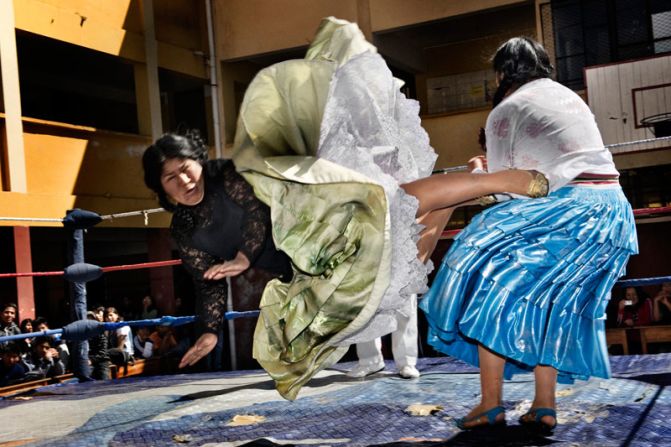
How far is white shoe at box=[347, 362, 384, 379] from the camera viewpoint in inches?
141

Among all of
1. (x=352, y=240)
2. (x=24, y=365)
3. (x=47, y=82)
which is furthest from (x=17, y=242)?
(x=352, y=240)

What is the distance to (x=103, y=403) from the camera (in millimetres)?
3361

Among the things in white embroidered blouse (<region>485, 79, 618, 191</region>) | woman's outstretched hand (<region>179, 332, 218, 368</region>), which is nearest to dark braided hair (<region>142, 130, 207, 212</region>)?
woman's outstretched hand (<region>179, 332, 218, 368</region>)

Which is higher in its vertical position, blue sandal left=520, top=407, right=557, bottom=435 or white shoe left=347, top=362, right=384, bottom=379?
blue sandal left=520, top=407, right=557, bottom=435

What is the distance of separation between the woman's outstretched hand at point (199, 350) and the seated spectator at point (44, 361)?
4875 mm

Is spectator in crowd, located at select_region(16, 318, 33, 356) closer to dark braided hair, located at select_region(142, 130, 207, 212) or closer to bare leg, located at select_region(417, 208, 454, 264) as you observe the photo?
dark braided hair, located at select_region(142, 130, 207, 212)

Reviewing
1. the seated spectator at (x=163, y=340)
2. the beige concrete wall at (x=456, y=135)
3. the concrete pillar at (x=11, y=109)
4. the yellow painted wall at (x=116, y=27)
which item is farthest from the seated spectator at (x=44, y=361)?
the beige concrete wall at (x=456, y=135)

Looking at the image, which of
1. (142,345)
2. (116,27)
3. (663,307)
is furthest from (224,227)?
(116,27)

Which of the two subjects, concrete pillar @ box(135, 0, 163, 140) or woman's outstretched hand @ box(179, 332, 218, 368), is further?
concrete pillar @ box(135, 0, 163, 140)

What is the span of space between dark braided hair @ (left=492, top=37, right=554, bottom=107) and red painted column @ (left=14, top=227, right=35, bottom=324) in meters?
6.90

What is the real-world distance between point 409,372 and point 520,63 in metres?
1.56

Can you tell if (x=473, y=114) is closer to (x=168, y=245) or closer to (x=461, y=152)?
(x=461, y=152)

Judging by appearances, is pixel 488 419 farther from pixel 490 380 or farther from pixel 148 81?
pixel 148 81

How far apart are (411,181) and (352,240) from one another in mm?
317
